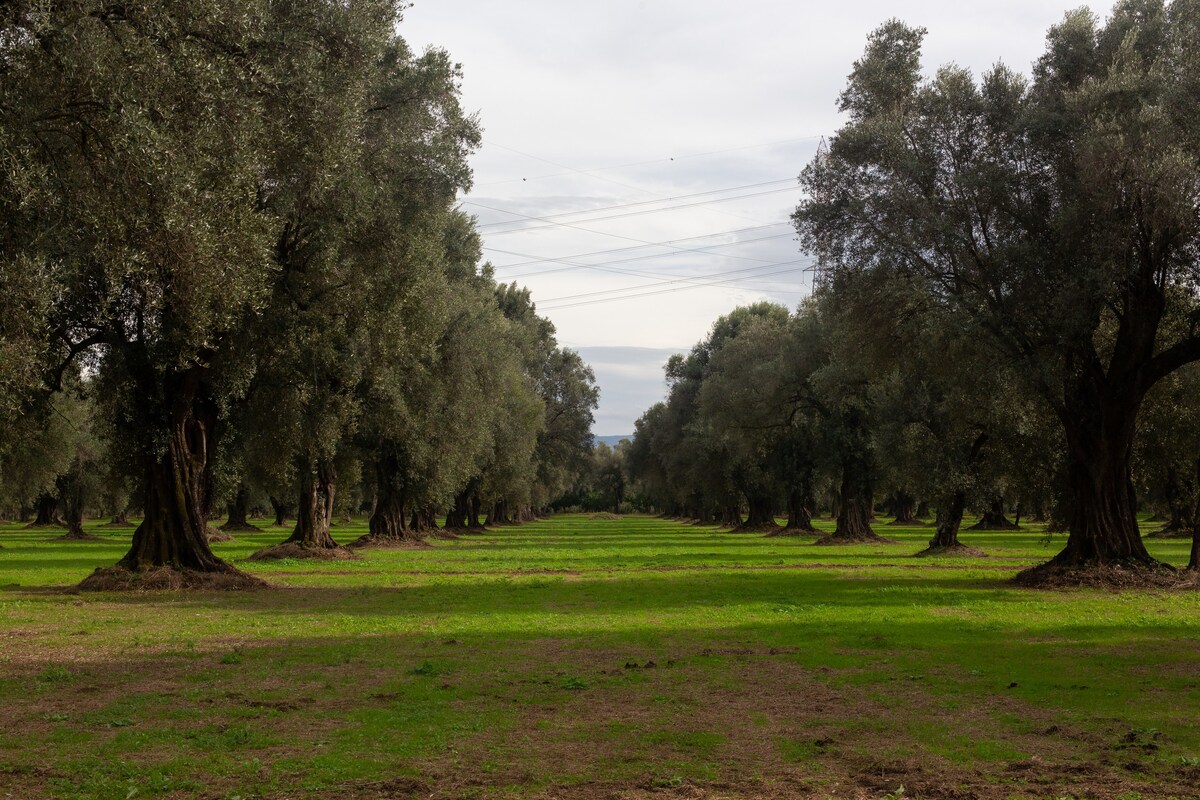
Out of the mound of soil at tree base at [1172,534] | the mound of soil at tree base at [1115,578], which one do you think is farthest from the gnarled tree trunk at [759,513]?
the mound of soil at tree base at [1115,578]

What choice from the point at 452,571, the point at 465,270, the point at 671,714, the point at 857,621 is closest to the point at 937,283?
the point at 857,621

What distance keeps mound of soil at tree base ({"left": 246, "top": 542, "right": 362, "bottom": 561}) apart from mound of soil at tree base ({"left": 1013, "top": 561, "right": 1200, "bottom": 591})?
2815 cm

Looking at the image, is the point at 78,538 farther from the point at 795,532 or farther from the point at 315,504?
the point at 795,532

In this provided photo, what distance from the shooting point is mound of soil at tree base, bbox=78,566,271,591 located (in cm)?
2872

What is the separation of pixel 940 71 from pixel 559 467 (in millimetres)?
76337

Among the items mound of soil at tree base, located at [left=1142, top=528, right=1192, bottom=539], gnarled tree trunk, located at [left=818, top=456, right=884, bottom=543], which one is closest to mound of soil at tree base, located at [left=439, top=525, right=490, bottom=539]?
gnarled tree trunk, located at [left=818, top=456, right=884, bottom=543]

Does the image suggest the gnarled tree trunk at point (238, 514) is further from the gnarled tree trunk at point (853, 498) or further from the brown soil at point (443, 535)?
the gnarled tree trunk at point (853, 498)

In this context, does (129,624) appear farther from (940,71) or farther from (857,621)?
(940,71)

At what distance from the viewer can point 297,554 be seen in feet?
147

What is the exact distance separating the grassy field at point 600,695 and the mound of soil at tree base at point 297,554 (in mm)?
15661

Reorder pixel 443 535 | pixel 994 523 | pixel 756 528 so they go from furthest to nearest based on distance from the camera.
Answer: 1. pixel 994 523
2. pixel 756 528
3. pixel 443 535

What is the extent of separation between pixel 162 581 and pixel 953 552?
1379 inches

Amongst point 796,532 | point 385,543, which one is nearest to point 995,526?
point 796,532

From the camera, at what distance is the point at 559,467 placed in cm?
10556
